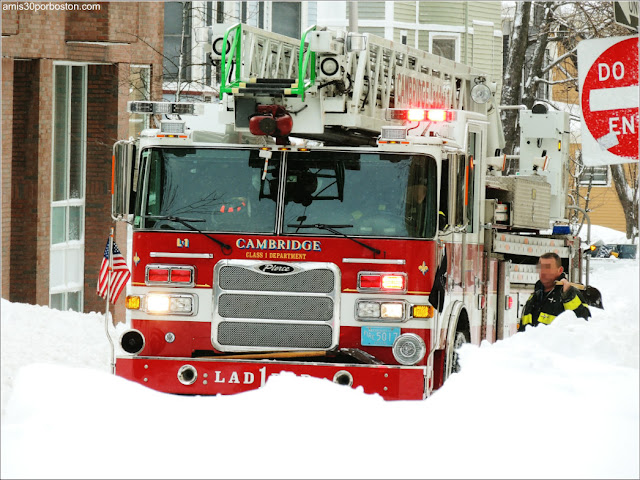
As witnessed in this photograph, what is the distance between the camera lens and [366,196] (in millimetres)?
8648

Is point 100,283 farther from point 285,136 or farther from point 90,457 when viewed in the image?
point 90,457

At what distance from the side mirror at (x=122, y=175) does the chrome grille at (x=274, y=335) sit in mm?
1251

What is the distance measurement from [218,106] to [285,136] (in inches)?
44.4

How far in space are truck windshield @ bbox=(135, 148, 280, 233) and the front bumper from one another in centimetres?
106

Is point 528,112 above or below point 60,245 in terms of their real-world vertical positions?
above

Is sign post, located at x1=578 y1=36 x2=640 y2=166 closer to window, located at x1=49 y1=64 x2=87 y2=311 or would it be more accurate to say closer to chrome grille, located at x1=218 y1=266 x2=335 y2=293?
chrome grille, located at x1=218 y1=266 x2=335 y2=293

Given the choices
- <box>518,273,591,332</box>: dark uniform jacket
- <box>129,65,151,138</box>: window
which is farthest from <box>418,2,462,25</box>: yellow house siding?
<box>518,273,591,332</box>: dark uniform jacket

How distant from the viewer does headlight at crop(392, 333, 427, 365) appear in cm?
848

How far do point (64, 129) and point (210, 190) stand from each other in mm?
10348

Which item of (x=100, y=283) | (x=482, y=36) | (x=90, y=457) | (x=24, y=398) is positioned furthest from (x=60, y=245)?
(x=482, y=36)

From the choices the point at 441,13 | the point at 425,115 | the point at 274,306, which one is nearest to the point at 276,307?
the point at 274,306

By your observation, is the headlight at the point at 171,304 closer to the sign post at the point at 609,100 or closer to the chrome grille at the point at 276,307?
the chrome grille at the point at 276,307

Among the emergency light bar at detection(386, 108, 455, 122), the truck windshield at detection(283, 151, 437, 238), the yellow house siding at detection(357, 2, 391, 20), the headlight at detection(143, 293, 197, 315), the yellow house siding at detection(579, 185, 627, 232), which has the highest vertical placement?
the yellow house siding at detection(357, 2, 391, 20)

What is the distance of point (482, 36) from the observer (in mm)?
35406
